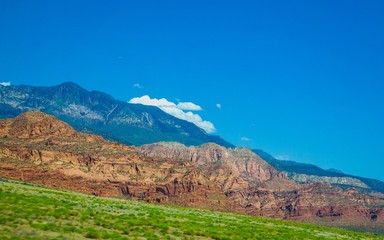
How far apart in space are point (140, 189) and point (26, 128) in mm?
55188

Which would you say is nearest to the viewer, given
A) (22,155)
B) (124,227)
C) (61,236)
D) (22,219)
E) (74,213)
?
(61,236)

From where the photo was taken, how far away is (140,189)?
183500 mm

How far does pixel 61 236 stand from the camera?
25859 mm

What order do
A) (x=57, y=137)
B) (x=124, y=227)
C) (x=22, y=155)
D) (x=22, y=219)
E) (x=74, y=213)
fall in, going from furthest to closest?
(x=57, y=137)
(x=22, y=155)
(x=74, y=213)
(x=124, y=227)
(x=22, y=219)

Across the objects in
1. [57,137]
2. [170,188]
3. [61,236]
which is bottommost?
[61,236]

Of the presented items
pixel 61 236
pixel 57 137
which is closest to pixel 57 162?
pixel 57 137

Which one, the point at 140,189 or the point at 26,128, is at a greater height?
the point at 26,128

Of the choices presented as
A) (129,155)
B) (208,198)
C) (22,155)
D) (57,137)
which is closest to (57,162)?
(22,155)

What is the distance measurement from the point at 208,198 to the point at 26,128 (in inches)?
3273

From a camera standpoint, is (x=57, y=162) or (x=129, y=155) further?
(x=129, y=155)

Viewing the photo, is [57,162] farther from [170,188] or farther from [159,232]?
[159,232]

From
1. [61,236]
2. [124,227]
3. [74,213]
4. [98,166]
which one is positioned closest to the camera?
[61,236]

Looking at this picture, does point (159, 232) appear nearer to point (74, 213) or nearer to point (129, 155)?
point (74, 213)

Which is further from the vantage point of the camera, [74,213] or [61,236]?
[74,213]
